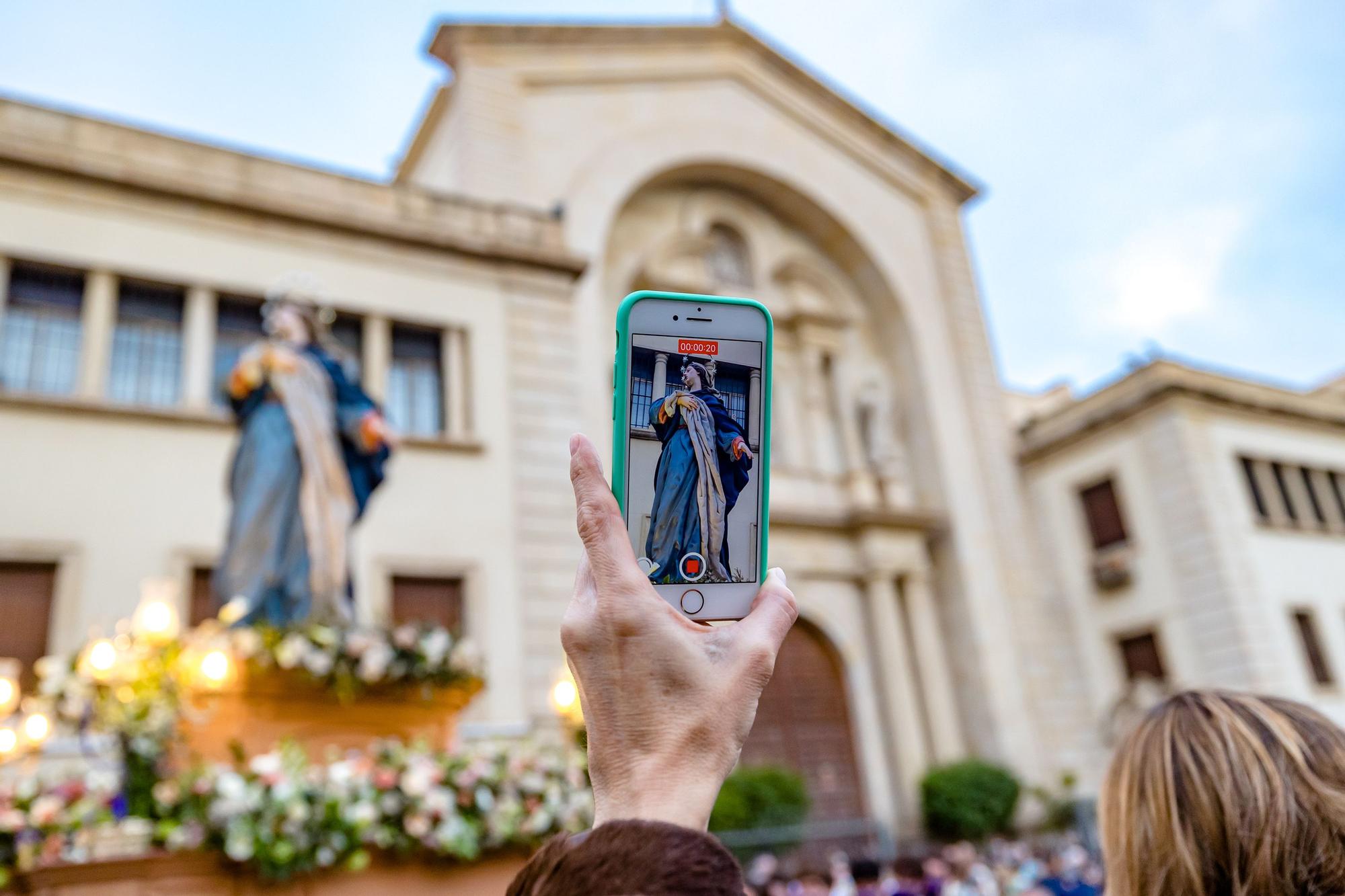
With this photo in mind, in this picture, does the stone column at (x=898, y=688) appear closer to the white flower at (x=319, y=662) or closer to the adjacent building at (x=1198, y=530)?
the adjacent building at (x=1198, y=530)

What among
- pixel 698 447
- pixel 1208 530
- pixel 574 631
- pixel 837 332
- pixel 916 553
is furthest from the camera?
pixel 837 332

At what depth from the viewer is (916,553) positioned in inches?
835

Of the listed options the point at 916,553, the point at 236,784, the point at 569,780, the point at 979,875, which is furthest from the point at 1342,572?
the point at 236,784

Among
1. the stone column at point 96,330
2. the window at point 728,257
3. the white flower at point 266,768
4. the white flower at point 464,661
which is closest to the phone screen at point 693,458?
the white flower at point 266,768

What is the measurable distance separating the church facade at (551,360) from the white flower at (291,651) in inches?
221

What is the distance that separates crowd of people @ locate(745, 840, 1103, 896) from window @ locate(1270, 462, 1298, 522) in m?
10.6

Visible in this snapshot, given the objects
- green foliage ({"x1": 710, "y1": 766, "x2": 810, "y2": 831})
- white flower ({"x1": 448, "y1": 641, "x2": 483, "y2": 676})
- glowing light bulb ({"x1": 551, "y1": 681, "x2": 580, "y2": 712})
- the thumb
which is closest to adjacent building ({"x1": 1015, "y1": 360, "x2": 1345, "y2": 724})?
green foliage ({"x1": 710, "y1": 766, "x2": 810, "y2": 831})

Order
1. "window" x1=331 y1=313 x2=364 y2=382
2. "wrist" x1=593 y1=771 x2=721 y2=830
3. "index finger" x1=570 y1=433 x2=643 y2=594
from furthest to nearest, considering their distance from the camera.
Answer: "window" x1=331 y1=313 x2=364 y2=382 < "index finger" x1=570 y1=433 x2=643 y2=594 < "wrist" x1=593 y1=771 x2=721 y2=830

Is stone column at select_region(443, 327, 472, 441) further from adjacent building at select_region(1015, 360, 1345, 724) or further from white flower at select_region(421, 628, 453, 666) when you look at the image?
adjacent building at select_region(1015, 360, 1345, 724)

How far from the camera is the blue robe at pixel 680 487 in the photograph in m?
1.64

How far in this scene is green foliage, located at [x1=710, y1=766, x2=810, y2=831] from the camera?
50.5 ft

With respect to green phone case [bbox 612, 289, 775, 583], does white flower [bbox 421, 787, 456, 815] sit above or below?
below

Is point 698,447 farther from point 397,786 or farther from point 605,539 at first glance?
point 397,786

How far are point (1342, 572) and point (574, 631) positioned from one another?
24.4 meters
